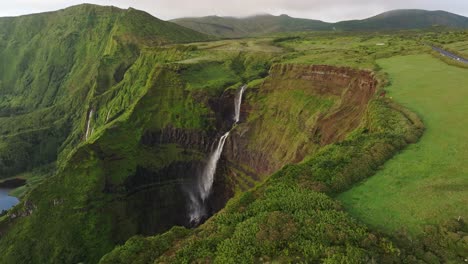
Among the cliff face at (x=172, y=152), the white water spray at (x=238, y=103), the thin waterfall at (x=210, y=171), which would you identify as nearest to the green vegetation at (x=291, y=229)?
the cliff face at (x=172, y=152)

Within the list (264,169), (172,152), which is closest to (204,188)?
(172,152)

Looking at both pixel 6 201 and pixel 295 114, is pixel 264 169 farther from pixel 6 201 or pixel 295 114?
pixel 6 201

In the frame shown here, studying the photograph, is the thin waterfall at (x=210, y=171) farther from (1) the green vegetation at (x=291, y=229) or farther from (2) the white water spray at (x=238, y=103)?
(1) the green vegetation at (x=291, y=229)

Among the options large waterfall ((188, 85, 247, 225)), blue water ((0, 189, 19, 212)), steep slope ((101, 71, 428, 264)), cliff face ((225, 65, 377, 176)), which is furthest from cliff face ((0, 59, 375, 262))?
blue water ((0, 189, 19, 212))

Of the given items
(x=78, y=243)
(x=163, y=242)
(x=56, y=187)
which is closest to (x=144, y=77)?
(x=56, y=187)

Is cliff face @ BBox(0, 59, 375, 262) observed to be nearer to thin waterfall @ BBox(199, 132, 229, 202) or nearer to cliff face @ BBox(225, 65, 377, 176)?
cliff face @ BBox(225, 65, 377, 176)

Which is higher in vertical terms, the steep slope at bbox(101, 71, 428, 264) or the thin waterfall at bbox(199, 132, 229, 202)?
the steep slope at bbox(101, 71, 428, 264)
